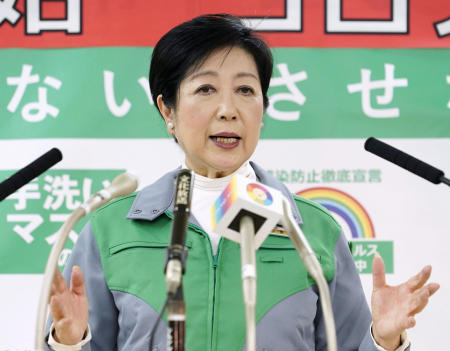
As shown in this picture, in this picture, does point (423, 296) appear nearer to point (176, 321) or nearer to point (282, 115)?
point (176, 321)

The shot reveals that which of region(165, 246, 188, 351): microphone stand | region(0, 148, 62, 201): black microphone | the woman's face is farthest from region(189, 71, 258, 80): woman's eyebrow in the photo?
region(165, 246, 188, 351): microphone stand

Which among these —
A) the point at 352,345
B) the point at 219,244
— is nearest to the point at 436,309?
the point at 352,345

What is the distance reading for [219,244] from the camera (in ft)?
4.56

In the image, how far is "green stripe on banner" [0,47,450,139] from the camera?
2.23m

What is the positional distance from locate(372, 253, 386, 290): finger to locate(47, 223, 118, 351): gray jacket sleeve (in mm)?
550

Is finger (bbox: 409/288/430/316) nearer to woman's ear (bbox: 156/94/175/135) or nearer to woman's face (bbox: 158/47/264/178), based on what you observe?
woman's face (bbox: 158/47/264/178)

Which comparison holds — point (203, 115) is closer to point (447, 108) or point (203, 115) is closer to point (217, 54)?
point (217, 54)

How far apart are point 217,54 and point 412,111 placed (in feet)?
3.33

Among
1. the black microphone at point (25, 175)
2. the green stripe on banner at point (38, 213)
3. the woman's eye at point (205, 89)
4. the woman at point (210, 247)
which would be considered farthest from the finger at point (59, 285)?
the green stripe on banner at point (38, 213)

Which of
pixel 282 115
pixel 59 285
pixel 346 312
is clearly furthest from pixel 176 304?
pixel 282 115

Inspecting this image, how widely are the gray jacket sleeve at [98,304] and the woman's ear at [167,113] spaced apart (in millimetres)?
302

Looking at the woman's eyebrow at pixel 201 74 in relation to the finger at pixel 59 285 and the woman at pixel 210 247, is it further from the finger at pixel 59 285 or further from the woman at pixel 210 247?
the finger at pixel 59 285

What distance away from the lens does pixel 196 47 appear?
1439mm

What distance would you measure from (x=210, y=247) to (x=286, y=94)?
978 mm
